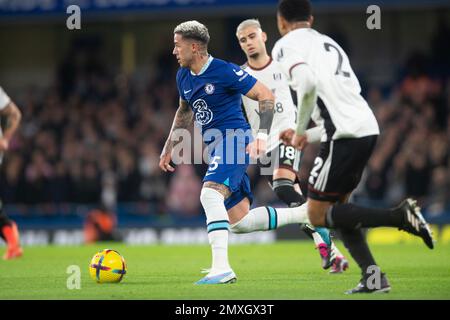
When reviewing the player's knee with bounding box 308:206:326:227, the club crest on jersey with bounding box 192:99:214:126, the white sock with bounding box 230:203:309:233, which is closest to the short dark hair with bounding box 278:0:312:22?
the club crest on jersey with bounding box 192:99:214:126

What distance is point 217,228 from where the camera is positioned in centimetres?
798

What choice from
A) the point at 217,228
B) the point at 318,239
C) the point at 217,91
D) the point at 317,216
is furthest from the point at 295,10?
the point at 318,239

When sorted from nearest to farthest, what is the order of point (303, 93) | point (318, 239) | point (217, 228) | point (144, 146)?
point (303, 93)
point (217, 228)
point (318, 239)
point (144, 146)

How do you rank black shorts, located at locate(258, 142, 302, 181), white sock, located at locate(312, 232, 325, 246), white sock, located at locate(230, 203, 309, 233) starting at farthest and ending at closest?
black shorts, located at locate(258, 142, 302, 181) → white sock, located at locate(312, 232, 325, 246) → white sock, located at locate(230, 203, 309, 233)

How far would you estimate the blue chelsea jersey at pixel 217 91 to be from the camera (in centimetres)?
834

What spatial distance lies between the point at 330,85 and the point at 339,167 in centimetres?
64

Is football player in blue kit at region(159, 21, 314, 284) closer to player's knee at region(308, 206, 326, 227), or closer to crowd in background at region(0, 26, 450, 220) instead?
player's knee at region(308, 206, 326, 227)

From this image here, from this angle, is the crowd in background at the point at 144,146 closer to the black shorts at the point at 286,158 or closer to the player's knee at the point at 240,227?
the black shorts at the point at 286,158

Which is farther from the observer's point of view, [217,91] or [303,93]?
[217,91]

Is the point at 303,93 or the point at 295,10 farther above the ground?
the point at 295,10

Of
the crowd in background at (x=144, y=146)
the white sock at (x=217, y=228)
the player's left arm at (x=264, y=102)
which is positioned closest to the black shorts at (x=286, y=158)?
the player's left arm at (x=264, y=102)

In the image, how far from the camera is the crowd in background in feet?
56.4

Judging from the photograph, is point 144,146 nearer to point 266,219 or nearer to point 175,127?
point 175,127

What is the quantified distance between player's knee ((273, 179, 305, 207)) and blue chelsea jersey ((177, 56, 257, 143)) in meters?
1.37
